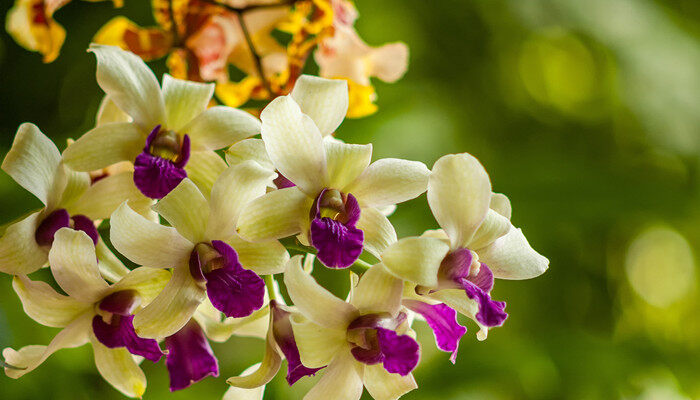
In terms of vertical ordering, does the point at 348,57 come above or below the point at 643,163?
above

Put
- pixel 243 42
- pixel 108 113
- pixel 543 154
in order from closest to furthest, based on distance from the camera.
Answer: pixel 108 113 < pixel 243 42 < pixel 543 154

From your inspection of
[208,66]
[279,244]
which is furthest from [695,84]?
[279,244]

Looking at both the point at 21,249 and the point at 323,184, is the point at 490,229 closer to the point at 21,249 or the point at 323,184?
the point at 323,184

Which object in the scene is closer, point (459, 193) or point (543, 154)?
point (459, 193)

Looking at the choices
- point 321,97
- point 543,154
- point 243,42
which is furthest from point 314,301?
point 543,154

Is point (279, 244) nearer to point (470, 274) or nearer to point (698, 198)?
point (470, 274)

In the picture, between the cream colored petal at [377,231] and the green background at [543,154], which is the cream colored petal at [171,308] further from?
the green background at [543,154]

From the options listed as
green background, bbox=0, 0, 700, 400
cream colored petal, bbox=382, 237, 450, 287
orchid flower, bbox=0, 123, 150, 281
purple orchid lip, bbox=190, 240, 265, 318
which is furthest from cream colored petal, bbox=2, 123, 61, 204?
green background, bbox=0, 0, 700, 400
